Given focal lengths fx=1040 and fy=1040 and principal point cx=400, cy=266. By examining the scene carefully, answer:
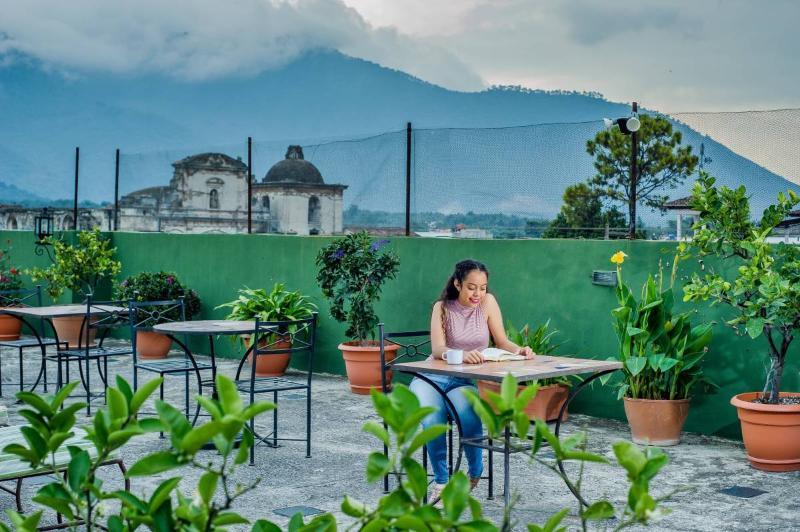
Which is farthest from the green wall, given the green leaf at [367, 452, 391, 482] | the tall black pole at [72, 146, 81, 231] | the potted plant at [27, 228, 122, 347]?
the green leaf at [367, 452, 391, 482]

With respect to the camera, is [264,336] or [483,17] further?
[483,17]

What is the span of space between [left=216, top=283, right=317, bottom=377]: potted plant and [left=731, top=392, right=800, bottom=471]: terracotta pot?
4622mm

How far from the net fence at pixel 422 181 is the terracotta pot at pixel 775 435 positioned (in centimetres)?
153

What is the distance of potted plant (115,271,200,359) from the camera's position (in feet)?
35.5

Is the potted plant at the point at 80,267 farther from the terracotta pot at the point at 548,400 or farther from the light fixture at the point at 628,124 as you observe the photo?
the light fixture at the point at 628,124

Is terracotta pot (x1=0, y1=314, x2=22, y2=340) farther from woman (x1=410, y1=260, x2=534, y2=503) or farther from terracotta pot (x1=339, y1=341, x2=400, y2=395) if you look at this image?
woman (x1=410, y1=260, x2=534, y2=503)

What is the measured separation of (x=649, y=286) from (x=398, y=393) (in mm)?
5481

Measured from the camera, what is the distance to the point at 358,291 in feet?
28.5

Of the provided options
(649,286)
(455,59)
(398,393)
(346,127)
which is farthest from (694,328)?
(346,127)

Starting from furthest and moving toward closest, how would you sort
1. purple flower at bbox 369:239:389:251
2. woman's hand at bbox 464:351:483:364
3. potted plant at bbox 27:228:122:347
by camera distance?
potted plant at bbox 27:228:122:347 < purple flower at bbox 369:239:389:251 < woman's hand at bbox 464:351:483:364

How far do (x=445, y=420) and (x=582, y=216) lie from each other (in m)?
3.21

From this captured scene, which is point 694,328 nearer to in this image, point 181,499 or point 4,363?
point 181,499

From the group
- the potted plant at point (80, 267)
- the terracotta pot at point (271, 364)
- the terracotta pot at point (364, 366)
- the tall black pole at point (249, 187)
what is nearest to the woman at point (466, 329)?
the terracotta pot at point (364, 366)

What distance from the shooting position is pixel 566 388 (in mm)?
7176
